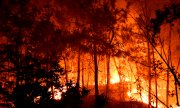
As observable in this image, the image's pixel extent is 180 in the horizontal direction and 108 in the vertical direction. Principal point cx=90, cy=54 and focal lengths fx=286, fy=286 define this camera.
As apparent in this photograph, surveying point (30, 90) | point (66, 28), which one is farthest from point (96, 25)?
point (30, 90)

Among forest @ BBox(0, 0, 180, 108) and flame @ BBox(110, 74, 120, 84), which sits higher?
forest @ BBox(0, 0, 180, 108)

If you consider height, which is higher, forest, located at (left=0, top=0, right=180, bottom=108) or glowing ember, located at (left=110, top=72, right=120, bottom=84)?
forest, located at (left=0, top=0, right=180, bottom=108)

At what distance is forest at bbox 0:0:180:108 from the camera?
8.82 meters

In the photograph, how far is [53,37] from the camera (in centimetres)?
2020

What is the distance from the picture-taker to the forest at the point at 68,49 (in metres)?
8.82

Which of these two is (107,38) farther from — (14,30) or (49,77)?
(49,77)

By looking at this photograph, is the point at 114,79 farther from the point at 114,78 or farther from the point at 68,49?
the point at 68,49

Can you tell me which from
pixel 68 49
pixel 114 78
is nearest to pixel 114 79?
pixel 114 78

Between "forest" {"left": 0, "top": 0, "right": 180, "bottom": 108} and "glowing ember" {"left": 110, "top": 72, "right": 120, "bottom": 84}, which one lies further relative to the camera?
"glowing ember" {"left": 110, "top": 72, "right": 120, "bottom": 84}

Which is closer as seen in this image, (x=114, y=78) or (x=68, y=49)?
(x=68, y=49)

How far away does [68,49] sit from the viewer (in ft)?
73.4

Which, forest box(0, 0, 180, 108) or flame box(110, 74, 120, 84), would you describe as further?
flame box(110, 74, 120, 84)

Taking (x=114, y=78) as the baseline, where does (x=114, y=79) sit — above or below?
below

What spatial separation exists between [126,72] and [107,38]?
294 inches
